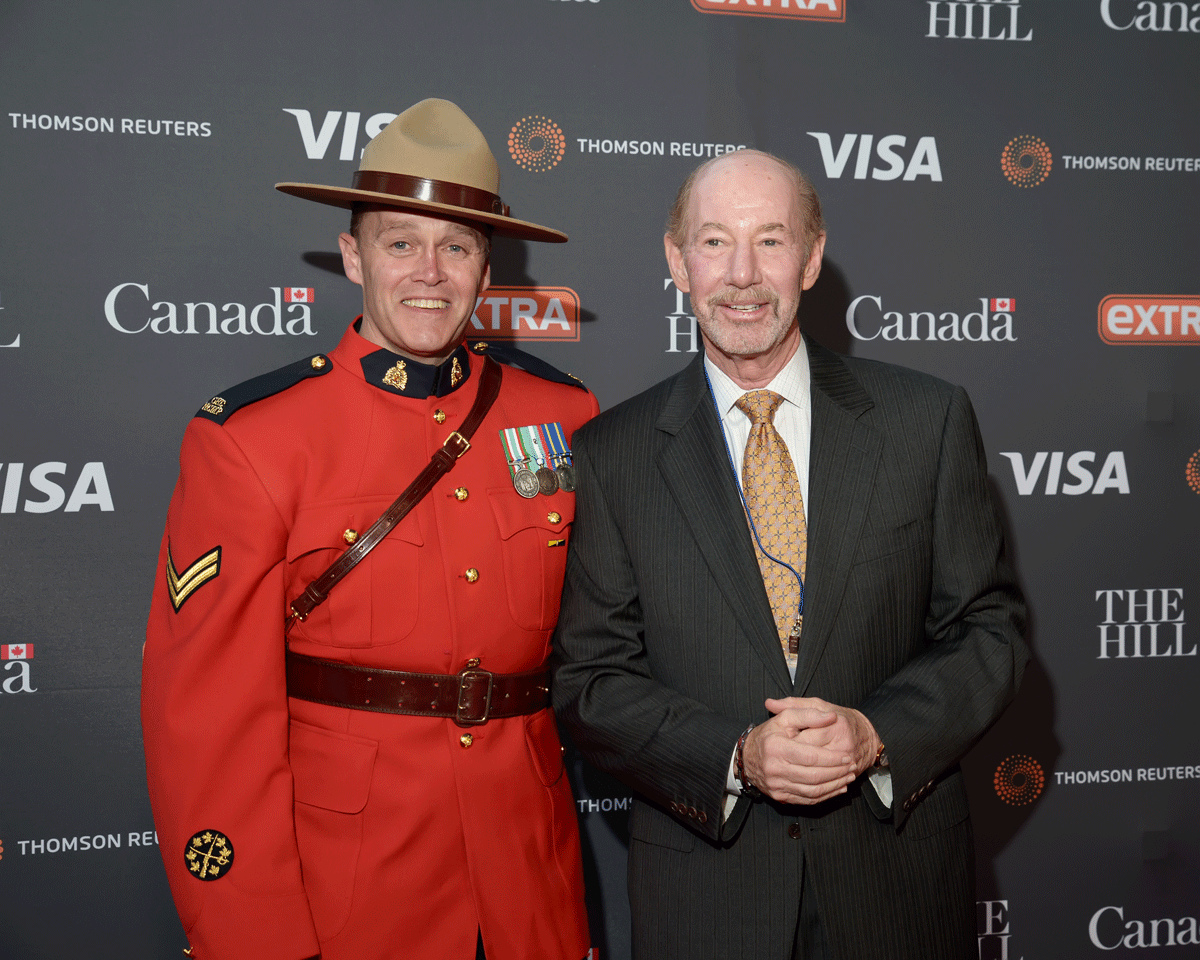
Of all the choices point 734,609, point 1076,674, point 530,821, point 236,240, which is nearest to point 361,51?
point 236,240

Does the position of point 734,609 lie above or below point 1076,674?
above

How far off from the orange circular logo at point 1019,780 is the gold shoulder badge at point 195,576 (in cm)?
216

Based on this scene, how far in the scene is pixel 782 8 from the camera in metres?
2.48

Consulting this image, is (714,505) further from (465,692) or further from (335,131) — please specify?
(335,131)

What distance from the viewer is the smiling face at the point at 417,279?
5.53ft

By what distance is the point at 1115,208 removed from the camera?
2.64 metres

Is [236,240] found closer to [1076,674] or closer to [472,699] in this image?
[472,699]

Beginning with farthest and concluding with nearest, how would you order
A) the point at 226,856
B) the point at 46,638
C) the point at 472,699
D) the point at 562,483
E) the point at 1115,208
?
the point at 1115,208 < the point at 46,638 < the point at 562,483 < the point at 472,699 < the point at 226,856

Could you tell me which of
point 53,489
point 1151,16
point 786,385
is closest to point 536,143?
point 786,385

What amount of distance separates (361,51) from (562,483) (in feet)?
4.18

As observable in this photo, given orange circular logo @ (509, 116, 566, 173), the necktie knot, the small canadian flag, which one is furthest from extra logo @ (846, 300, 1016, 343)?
the small canadian flag

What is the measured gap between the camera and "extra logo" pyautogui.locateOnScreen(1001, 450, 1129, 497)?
8.68 feet

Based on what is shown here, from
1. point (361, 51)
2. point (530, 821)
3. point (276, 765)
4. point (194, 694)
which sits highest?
point (361, 51)

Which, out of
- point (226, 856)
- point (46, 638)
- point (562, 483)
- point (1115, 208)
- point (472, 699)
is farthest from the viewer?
point (1115, 208)
